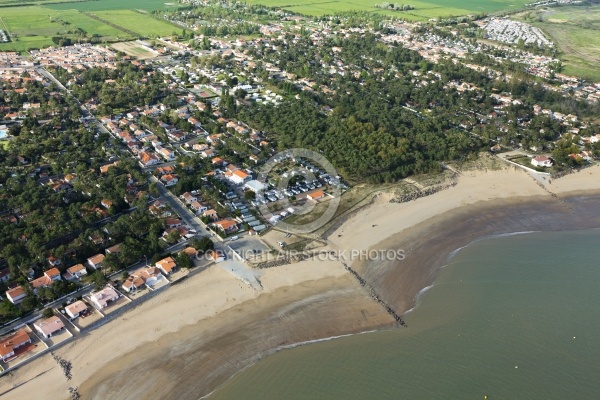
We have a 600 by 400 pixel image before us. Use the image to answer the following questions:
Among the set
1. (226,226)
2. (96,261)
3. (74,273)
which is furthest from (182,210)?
(74,273)

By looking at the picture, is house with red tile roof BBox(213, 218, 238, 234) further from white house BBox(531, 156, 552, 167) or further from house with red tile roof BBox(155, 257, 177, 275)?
white house BBox(531, 156, 552, 167)

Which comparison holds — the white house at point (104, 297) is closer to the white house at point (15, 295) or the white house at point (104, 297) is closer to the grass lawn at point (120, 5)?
the white house at point (15, 295)

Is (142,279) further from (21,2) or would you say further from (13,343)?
(21,2)

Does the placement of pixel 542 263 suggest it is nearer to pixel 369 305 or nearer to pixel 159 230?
pixel 369 305

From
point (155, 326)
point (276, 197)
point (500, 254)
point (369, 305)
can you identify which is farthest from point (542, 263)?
point (155, 326)

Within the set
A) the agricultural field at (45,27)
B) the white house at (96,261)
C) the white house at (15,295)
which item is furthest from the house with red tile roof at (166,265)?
the agricultural field at (45,27)

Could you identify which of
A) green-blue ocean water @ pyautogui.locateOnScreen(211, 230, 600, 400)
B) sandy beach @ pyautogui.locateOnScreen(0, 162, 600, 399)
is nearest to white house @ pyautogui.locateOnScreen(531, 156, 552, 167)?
sandy beach @ pyautogui.locateOnScreen(0, 162, 600, 399)
